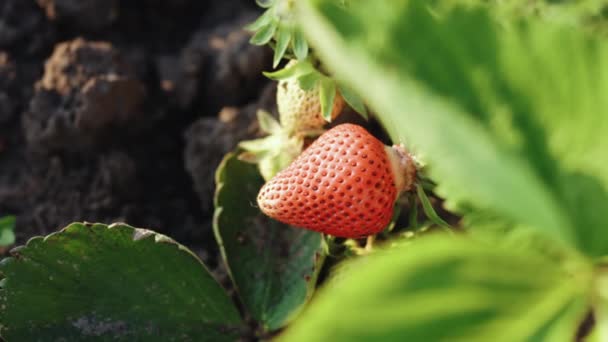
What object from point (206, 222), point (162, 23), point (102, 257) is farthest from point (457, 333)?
point (162, 23)

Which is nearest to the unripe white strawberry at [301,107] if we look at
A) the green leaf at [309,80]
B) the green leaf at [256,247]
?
the green leaf at [309,80]

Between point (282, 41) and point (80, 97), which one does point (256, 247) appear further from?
point (80, 97)

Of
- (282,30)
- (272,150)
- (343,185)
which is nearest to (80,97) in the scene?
(272,150)

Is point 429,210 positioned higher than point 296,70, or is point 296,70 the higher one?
point 296,70

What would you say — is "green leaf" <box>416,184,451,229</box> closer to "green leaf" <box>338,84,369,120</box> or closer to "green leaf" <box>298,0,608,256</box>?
"green leaf" <box>338,84,369,120</box>

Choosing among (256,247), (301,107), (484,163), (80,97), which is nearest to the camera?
(484,163)

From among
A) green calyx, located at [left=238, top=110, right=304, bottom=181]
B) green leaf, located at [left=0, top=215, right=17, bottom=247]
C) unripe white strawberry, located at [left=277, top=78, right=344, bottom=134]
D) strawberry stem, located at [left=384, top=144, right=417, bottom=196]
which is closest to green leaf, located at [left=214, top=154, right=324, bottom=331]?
green calyx, located at [left=238, top=110, right=304, bottom=181]

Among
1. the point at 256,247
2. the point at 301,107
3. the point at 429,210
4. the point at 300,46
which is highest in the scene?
the point at 300,46
